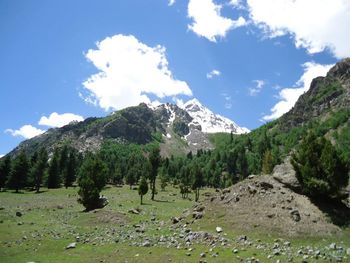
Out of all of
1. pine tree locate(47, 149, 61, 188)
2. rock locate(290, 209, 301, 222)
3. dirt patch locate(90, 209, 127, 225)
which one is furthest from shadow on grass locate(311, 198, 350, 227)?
pine tree locate(47, 149, 61, 188)

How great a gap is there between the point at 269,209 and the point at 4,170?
11417cm

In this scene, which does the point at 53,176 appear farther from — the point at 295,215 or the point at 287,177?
the point at 295,215

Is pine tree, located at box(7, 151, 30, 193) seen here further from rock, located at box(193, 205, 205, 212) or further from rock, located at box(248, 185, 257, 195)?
rock, located at box(248, 185, 257, 195)

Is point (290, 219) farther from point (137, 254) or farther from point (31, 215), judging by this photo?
point (31, 215)

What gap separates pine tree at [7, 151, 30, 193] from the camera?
12256cm

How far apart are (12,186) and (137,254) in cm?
10747

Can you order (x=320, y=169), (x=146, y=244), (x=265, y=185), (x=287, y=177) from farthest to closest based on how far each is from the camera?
(x=287, y=177) → (x=265, y=185) → (x=320, y=169) → (x=146, y=244)

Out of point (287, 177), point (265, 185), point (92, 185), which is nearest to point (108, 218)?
point (92, 185)

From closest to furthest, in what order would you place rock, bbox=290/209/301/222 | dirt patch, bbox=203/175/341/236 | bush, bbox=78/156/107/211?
dirt patch, bbox=203/175/341/236, rock, bbox=290/209/301/222, bush, bbox=78/156/107/211

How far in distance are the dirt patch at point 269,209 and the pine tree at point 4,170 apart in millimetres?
101580

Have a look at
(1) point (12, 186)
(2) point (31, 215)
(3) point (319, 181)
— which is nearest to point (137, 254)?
(3) point (319, 181)

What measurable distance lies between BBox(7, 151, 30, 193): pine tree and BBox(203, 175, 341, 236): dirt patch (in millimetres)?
95230

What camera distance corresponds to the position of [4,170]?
127500 millimetres

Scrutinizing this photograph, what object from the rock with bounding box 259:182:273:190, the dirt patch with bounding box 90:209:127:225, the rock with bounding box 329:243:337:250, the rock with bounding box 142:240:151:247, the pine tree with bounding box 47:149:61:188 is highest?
the pine tree with bounding box 47:149:61:188
